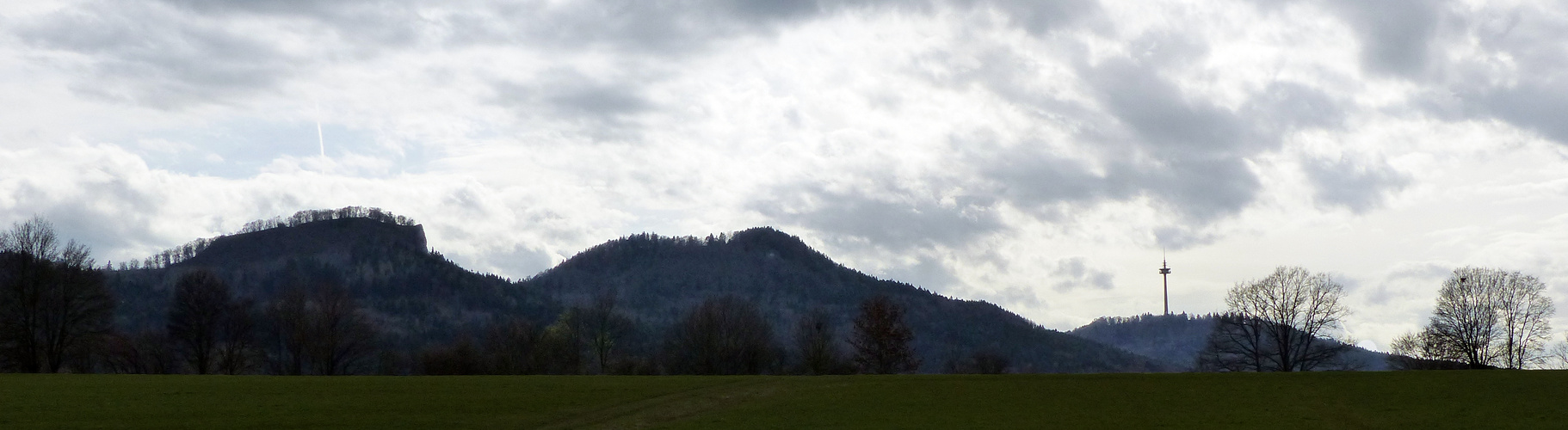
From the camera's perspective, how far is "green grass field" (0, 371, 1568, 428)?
1842 inches

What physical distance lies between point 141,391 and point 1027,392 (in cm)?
4454

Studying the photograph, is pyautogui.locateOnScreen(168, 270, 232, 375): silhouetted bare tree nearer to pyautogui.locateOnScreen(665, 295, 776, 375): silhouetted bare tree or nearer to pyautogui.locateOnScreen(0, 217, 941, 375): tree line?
pyautogui.locateOnScreen(0, 217, 941, 375): tree line

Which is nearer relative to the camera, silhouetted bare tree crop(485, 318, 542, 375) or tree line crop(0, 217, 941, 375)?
tree line crop(0, 217, 941, 375)

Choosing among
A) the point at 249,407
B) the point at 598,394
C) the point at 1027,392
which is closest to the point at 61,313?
the point at 249,407

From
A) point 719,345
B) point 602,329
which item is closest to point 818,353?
point 719,345

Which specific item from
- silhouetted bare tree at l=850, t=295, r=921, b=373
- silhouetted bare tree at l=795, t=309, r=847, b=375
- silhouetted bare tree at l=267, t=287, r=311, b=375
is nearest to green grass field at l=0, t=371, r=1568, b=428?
silhouetted bare tree at l=850, t=295, r=921, b=373

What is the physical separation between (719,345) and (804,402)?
2568 inches

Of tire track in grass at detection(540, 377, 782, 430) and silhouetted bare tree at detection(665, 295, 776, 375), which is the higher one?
silhouetted bare tree at detection(665, 295, 776, 375)

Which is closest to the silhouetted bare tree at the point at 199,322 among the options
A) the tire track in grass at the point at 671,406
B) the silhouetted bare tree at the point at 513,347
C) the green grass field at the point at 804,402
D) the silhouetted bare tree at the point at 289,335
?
the silhouetted bare tree at the point at 289,335

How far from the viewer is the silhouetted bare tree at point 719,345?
11669 cm

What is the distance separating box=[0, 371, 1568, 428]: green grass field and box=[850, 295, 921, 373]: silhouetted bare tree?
111ft

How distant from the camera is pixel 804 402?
54.4 metres

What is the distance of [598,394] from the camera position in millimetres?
56438

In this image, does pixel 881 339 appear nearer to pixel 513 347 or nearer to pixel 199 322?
pixel 513 347
